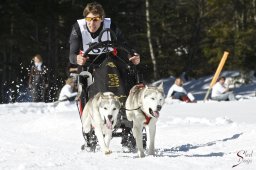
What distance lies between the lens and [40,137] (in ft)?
31.1

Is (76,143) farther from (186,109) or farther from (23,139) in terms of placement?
(186,109)

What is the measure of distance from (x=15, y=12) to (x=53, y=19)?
2.13m

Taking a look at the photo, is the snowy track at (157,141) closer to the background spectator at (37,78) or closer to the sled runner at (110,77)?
the sled runner at (110,77)

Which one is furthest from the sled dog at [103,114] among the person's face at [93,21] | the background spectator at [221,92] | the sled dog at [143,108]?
the background spectator at [221,92]

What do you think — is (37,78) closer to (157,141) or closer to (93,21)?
(157,141)

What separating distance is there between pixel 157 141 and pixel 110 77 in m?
2.31

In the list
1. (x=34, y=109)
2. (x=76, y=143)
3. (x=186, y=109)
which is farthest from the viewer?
(x=34, y=109)

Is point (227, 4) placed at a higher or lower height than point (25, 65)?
higher

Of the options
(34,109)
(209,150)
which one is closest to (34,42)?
(34,109)

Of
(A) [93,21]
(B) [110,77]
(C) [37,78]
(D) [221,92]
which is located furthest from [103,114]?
(C) [37,78]

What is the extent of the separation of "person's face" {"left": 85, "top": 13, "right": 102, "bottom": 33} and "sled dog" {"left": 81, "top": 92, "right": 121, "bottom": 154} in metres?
0.90

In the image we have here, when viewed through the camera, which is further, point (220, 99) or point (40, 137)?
point (220, 99)

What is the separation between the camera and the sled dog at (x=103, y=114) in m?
5.71

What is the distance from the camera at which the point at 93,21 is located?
22.3 ft
